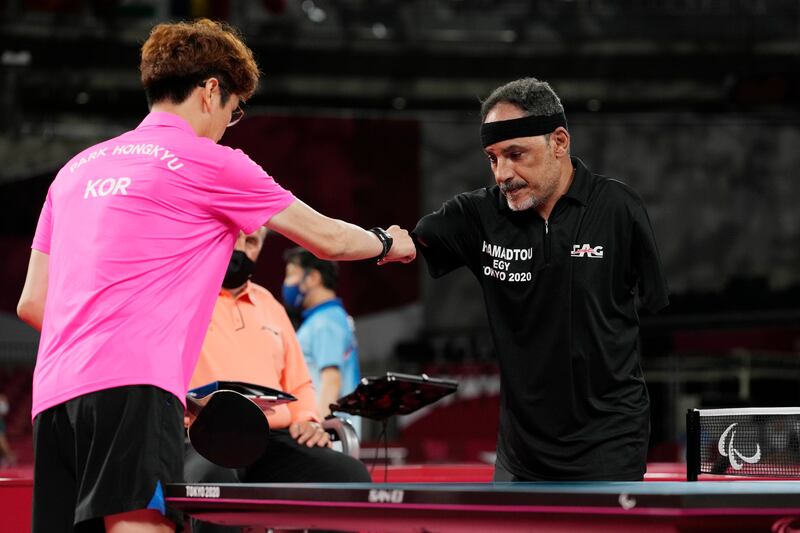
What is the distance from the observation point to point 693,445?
2.86 meters

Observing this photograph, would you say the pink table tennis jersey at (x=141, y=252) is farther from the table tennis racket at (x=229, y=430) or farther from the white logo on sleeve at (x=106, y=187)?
the table tennis racket at (x=229, y=430)

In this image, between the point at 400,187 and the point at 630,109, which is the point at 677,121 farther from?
the point at 400,187

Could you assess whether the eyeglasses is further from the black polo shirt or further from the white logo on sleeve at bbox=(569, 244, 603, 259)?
the white logo on sleeve at bbox=(569, 244, 603, 259)

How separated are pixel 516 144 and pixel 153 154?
1.03 metres

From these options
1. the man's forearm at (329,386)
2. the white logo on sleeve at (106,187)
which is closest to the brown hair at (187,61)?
the white logo on sleeve at (106,187)

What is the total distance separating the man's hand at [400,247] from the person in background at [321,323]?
2449mm

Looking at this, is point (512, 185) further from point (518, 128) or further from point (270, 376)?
point (270, 376)

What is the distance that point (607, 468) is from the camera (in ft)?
9.17

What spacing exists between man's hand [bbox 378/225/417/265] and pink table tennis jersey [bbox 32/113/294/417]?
1.50 ft

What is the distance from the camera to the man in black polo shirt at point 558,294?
284 centimetres

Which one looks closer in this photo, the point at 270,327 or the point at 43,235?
the point at 43,235

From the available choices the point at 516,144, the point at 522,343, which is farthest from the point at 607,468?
the point at 516,144

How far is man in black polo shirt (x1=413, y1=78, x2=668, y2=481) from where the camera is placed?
2.84 meters

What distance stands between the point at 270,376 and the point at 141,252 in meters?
1.61
